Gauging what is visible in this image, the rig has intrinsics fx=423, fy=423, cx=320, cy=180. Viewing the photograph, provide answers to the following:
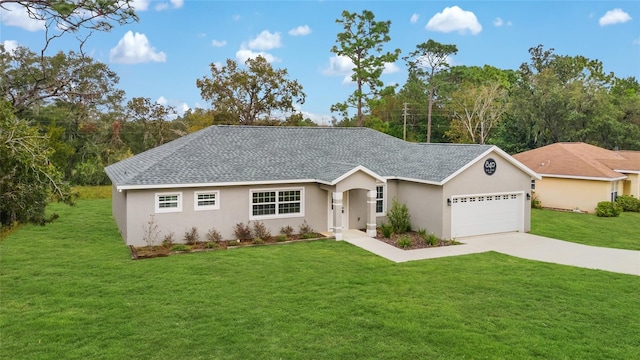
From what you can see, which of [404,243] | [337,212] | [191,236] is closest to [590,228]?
[404,243]

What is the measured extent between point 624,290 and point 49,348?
13388 mm

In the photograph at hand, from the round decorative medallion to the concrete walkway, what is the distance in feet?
9.28

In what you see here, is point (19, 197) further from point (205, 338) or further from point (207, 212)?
point (207, 212)

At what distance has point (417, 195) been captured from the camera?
1870cm

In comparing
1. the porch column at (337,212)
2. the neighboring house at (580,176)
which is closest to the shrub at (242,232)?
the porch column at (337,212)

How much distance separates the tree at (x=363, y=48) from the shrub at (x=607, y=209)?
2514cm

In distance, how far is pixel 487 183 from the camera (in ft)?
60.7

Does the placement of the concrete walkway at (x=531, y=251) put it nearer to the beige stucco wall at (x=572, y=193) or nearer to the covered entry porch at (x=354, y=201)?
the covered entry porch at (x=354, y=201)

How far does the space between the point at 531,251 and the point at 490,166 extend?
14.1ft

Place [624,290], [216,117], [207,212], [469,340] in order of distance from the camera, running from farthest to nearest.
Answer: [216,117] → [207,212] → [624,290] → [469,340]

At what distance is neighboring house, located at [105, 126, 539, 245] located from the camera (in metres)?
16.2

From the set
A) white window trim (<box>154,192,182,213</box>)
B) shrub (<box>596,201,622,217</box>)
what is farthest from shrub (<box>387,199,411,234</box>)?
shrub (<box>596,201,622,217</box>)

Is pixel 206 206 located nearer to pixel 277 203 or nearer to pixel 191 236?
pixel 191 236

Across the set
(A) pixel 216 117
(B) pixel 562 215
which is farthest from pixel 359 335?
(A) pixel 216 117
